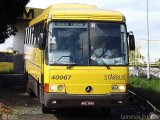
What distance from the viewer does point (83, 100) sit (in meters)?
14.1

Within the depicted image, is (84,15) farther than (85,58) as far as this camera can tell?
Yes

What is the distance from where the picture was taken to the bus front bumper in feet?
46.0

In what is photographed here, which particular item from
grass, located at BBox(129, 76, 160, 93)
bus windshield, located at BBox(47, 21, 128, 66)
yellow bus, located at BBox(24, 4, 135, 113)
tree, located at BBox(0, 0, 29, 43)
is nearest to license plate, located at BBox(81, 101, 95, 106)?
yellow bus, located at BBox(24, 4, 135, 113)

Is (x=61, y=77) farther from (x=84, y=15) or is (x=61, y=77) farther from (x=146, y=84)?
(x=146, y=84)

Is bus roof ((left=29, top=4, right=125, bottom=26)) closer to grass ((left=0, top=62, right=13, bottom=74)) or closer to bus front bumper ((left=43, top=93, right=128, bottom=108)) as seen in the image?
bus front bumper ((left=43, top=93, right=128, bottom=108))

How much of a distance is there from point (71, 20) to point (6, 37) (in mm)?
15913

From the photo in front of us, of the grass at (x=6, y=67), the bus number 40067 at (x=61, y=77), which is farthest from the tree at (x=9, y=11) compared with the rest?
the grass at (x=6, y=67)

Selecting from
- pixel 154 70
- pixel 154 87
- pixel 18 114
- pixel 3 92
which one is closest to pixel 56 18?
pixel 18 114

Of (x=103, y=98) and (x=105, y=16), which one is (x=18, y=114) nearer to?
(x=103, y=98)

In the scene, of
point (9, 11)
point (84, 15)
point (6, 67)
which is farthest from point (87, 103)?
point (6, 67)

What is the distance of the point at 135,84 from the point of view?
27.3 m

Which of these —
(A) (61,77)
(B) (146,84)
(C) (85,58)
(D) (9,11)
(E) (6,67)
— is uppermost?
(D) (9,11)

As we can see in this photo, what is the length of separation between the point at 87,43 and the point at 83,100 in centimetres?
156

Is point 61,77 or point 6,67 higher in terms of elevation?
point 61,77
